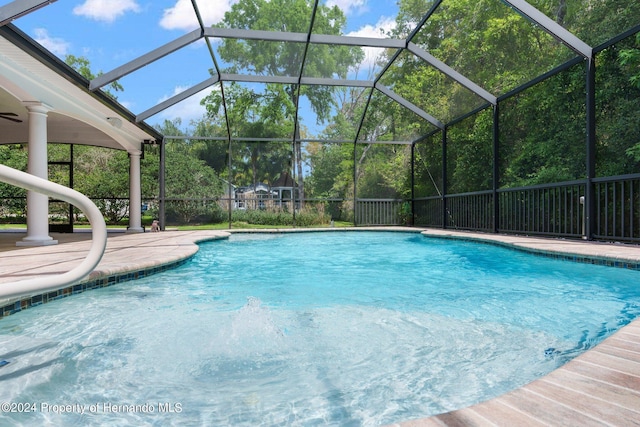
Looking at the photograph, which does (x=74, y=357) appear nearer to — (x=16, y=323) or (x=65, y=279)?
(x=16, y=323)

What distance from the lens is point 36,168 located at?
5.77 metres

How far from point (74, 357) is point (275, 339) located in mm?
1087

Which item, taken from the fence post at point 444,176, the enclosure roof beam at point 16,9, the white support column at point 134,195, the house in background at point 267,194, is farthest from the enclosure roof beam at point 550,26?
the white support column at point 134,195

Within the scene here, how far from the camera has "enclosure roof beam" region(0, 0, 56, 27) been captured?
3.99 m

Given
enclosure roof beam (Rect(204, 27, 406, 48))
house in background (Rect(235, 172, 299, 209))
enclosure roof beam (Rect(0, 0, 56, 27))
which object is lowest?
house in background (Rect(235, 172, 299, 209))

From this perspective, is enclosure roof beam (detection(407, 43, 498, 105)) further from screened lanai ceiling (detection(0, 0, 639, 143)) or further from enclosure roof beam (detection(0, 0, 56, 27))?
enclosure roof beam (detection(0, 0, 56, 27))

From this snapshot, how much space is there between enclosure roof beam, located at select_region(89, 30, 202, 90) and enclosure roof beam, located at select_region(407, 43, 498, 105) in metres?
4.36

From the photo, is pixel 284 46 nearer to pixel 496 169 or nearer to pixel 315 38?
pixel 315 38

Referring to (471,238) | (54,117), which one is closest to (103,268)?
(54,117)

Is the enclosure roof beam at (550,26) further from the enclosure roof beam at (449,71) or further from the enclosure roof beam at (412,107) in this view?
the enclosure roof beam at (412,107)

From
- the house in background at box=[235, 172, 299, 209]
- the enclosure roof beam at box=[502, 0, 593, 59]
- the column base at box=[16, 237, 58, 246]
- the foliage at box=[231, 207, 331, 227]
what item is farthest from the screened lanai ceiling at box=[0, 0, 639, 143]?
the foliage at box=[231, 207, 331, 227]

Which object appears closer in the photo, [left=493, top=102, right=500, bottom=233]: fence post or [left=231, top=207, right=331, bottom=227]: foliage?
[left=493, top=102, right=500, bottom=233]: fence post

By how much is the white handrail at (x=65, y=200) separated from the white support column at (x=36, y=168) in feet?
17.6

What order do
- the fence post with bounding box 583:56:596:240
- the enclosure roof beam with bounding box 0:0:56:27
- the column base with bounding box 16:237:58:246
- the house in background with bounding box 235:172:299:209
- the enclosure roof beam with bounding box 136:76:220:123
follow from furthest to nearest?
the house in background with bounding box 235:172:299:209 < the enclosure roof beam with bounding box 136:76:220:123 < the fence post with bounding box 583:56:596:240 < the column base with bounding box 16:237:58:246 < the enclosure roof beam with bounding box 0:0:56:27
